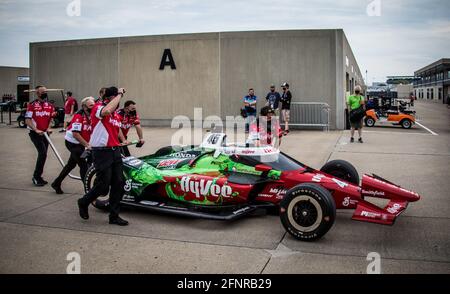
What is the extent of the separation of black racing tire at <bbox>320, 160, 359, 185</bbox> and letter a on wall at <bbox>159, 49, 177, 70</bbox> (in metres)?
15.3

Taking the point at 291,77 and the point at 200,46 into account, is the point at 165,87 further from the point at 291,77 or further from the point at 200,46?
the point at 291,77

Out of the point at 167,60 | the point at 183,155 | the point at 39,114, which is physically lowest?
the point at 183,155

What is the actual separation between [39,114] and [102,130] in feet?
10.8

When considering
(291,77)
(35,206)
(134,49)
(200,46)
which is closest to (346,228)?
(35,206)

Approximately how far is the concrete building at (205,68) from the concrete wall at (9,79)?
94.5ft

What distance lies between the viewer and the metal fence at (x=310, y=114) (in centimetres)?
1867

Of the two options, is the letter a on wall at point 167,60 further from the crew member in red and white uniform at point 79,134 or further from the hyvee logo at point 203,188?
the hyvee logo at point 203,188

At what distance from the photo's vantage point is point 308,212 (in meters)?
5.32

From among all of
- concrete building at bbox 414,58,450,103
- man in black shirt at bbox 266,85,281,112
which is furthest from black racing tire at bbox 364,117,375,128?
concrete building at bbox 414,58,450,103

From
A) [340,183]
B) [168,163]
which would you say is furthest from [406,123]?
[168,163]

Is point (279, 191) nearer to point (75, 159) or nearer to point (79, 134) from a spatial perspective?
point (79, 134)

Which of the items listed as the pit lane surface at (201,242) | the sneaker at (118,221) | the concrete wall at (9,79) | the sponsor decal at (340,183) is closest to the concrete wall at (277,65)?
the pit lane surface at (201,242)

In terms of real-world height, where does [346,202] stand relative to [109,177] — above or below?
below

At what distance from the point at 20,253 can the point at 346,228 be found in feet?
12.9
